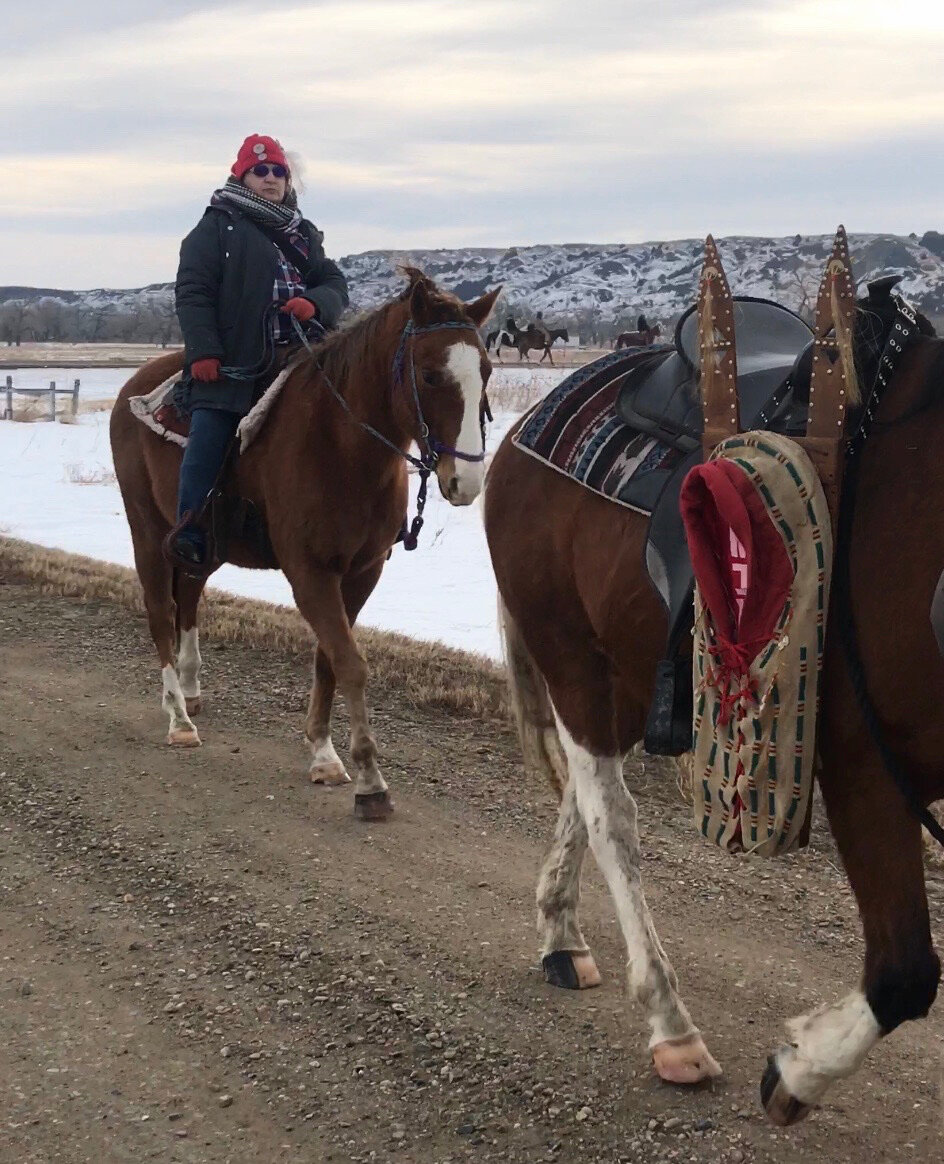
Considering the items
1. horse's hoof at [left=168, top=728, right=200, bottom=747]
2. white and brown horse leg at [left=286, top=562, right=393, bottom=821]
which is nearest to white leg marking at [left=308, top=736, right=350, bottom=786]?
white and brown horse leg at [left=286, top=562, right=393, bottom=821]

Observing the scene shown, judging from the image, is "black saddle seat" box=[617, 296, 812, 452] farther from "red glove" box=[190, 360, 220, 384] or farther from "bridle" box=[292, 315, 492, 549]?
"red glove" box=[190, 360, 220, 384]

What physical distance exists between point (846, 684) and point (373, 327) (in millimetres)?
3648

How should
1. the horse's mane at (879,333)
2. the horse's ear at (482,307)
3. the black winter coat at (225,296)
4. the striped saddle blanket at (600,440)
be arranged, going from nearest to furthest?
the horse's mane at (879,333), the striped saddle blanket at (600,440), the horse's ear at (482,307), the black winter coat at (225,296)

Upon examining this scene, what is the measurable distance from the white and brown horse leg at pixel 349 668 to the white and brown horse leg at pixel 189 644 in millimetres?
1328

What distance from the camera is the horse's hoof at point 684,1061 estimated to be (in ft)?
11.6

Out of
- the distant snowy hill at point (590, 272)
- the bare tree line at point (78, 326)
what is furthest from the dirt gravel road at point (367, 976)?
the distant snowy hill at point (590, 272)

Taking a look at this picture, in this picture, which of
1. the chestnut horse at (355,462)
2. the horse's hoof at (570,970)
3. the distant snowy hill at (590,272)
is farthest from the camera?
the distant snowy hill at (590,272)

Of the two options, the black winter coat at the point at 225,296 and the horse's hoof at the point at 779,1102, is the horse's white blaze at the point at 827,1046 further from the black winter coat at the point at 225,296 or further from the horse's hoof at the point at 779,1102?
the black winter coat at the point at 225,296

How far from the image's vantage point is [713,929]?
4.53 metres

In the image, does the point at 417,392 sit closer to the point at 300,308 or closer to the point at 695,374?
the point at 300,308

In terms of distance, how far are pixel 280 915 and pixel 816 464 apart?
2690mm

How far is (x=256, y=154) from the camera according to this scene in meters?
6.57

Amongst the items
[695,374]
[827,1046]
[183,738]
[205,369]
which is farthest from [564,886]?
[205,369]

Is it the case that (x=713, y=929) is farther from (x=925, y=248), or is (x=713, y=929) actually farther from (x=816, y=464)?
(x=925, y=248)
